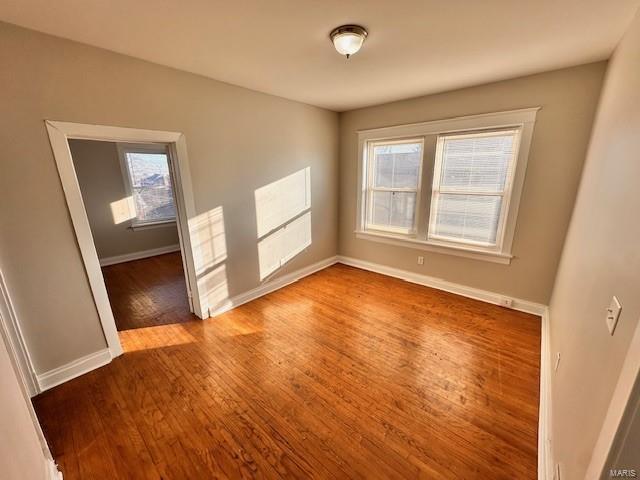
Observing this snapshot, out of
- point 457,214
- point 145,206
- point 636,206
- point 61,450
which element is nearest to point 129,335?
point 61,450

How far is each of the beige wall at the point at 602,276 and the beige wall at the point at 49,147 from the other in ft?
9.66

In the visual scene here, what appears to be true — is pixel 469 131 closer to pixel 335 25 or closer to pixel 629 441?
pixel 335 25

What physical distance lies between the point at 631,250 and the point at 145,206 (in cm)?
628

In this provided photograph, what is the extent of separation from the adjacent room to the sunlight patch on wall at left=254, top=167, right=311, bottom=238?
0.10 feet

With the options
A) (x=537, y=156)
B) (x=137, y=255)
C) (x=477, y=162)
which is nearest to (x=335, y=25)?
(x=477, y=162)

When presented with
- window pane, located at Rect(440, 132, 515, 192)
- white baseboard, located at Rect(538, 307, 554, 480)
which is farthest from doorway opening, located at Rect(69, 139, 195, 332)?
window pane, located at Rect(440, 132, 515, 192)

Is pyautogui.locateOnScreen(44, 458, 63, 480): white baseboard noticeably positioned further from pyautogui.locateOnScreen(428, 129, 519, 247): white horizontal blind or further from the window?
the window

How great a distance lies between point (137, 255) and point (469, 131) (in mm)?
5942

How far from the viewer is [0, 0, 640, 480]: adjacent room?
141 cm

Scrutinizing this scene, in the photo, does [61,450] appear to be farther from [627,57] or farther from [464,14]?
[627,57]

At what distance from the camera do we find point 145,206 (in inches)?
202

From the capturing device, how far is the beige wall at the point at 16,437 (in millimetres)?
915

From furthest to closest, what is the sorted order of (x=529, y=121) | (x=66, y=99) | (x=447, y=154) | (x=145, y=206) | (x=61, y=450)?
(x=145, y=206) < (x=447, y=154) < (x=529, y=121) < (x=66, y=99) < (x=61, y=450)

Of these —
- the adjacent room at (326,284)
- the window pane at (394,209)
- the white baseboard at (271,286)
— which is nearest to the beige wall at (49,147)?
the adjacent room at (326,284)
